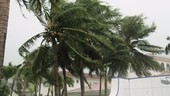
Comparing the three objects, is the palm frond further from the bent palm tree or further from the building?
the building

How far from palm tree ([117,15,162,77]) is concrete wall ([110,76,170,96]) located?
53.2 ft

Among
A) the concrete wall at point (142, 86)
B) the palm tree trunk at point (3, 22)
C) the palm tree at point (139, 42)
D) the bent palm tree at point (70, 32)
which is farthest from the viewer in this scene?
the palm tree at point (139, 42)

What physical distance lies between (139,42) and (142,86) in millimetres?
18786

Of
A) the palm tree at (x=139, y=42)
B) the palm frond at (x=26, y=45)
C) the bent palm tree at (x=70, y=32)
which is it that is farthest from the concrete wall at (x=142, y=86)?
the palm tree at (x=139, y=42)

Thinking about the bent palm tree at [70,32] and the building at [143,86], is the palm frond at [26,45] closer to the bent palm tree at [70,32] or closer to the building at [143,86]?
the bent palm tree at [70,32]

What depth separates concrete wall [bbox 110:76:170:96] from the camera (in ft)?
68.3

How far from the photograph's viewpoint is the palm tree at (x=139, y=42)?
38.8 meters

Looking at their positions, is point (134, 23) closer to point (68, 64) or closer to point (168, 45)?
→ point (168, 45)

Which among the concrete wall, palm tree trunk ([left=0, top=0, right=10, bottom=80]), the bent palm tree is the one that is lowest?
the concrete wall

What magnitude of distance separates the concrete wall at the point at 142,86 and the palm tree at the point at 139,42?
1622cm

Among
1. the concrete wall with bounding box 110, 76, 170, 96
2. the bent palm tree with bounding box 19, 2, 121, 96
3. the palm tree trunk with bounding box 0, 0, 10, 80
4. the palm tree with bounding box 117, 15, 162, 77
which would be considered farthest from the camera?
the palm tree with bounding box 117, 15, 162, 77

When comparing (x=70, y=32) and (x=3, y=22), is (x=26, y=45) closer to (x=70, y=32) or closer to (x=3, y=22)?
(x=70, y=32)

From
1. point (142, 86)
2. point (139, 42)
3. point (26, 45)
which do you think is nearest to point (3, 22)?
point (142, 86)

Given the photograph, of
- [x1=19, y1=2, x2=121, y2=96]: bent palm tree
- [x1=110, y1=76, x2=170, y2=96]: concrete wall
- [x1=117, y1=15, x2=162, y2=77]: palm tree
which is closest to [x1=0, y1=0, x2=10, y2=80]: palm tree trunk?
[x1=110, y1=76, x2=170, y2=96]: concrete wall
